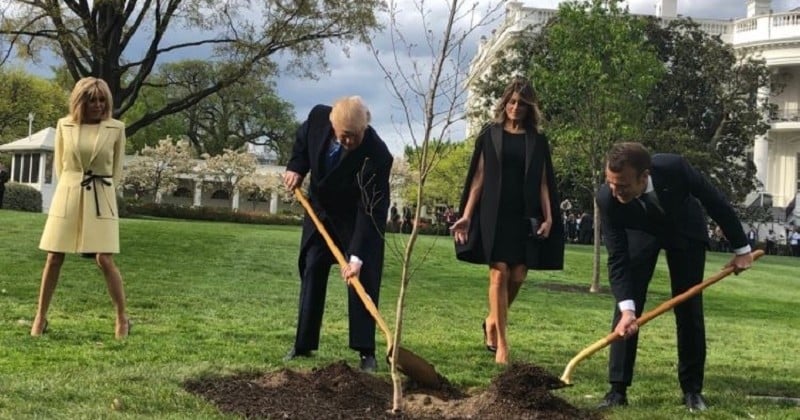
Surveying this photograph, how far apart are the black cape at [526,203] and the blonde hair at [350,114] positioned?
47.3 inches

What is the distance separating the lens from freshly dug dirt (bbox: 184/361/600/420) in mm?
4160

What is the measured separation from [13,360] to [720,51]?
44.2m

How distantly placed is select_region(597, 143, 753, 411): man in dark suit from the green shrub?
108 feet

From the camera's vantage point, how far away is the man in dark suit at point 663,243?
466 cm

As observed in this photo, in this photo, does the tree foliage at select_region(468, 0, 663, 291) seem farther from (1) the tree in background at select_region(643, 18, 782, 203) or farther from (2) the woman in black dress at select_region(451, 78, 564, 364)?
(1) the tree in background at select_region(643, 18, 782, 203)

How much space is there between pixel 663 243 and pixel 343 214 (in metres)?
2.08

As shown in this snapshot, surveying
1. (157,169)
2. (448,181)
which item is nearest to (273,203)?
(157,169)

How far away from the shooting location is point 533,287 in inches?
568

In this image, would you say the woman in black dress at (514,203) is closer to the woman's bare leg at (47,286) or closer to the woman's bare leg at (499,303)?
the woman's bare leg at (499,303)

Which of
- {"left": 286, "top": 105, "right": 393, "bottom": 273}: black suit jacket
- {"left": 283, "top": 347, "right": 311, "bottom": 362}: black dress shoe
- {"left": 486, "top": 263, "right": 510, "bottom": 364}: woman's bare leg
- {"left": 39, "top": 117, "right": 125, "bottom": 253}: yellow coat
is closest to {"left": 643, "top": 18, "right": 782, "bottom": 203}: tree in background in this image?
{"left": 486, "top": 263, "right": 510, "bottom": 364}: woman's bare leg

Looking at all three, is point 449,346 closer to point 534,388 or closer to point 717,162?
point 534,388

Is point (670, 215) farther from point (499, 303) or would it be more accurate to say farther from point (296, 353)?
point (296, 353)

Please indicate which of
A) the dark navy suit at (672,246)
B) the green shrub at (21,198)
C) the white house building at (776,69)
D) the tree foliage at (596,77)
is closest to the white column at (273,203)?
the white house building at (776,69)

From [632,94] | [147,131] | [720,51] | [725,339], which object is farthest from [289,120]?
[725,339]
